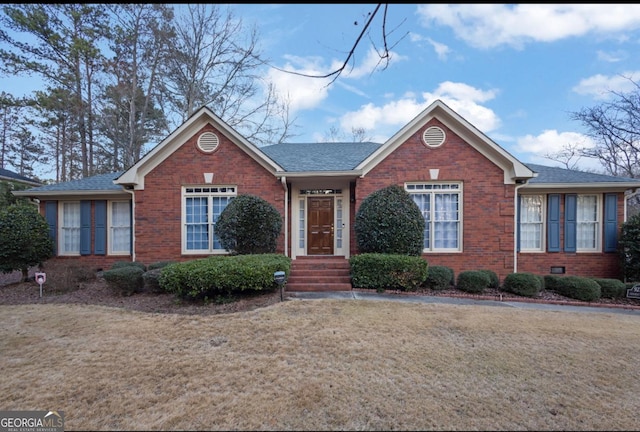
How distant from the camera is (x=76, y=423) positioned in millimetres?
2709

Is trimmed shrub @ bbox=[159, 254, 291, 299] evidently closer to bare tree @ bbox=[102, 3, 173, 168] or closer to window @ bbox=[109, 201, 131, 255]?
window @ bbox=[109, 201, 131, 255]

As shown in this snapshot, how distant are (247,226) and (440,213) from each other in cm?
614

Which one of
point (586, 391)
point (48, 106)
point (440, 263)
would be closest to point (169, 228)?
point (440, 263)

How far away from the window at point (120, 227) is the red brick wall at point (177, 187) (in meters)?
1.15

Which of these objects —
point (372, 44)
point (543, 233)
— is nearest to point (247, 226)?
point (372, 44)

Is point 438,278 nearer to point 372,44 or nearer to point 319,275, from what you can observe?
point 319,275

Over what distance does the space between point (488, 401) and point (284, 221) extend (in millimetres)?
7256

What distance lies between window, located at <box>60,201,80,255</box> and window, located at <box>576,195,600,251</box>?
57.4 feet

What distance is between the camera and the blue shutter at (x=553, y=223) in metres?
9.63

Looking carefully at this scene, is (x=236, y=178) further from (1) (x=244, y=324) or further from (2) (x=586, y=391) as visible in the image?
(2) (x=586, y=391)

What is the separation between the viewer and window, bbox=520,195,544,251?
32.1 feet

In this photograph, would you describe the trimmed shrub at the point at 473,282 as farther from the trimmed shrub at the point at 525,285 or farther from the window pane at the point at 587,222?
the window pane at the point at 587,222

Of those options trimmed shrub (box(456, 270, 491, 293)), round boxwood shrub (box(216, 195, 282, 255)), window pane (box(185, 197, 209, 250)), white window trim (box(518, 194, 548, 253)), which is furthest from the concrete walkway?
window pane (box(185, 197, 209, 250))

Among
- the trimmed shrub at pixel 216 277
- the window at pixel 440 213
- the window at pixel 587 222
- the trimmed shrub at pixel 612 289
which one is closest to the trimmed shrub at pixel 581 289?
the trimmed shrub at pixel 612 289
